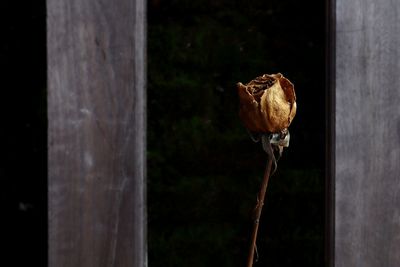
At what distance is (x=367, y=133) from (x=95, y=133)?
0.48 m

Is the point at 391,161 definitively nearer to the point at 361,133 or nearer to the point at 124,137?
the point at 361,133

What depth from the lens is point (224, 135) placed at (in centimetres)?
162

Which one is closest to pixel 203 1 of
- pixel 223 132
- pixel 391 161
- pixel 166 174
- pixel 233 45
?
pixel 233 45

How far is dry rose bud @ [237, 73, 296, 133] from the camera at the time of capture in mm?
898

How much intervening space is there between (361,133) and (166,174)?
2.08 ft

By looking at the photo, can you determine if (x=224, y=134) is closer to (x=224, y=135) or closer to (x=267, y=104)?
(x=224, y=135)

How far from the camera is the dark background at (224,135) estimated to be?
1.61 metres
